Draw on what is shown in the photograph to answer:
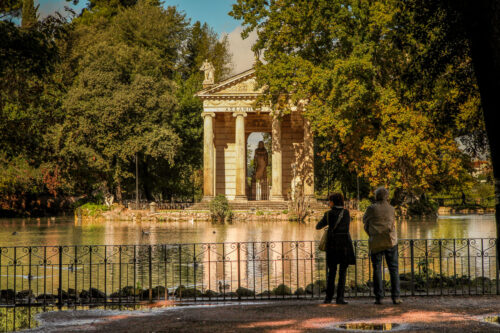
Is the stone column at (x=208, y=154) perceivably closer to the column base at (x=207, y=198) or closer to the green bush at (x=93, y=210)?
the column base at (x=207, y=198)

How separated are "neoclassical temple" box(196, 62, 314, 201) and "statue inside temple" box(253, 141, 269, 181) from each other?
0.76 metres

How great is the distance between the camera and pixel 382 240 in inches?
430

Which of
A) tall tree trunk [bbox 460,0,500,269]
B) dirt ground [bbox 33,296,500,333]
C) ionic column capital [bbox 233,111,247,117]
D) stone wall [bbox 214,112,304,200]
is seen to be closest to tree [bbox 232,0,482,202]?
ionic column capital [bbox 233,111,247,117]

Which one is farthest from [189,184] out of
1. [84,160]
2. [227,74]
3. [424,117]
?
[424,117]

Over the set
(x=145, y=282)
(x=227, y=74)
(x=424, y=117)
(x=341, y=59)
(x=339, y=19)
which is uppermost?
(x=227, y=74)

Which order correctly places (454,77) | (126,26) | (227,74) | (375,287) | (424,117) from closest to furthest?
1. (375,287)
2. (454,77)
3. (424,117)
4. (126,26)
5. (227,74)

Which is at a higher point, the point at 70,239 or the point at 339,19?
the point at 339,19

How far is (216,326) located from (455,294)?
5.07 meters

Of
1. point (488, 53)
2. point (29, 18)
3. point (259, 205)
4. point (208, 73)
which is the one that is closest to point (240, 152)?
point (259, 205)

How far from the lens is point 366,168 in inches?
1499

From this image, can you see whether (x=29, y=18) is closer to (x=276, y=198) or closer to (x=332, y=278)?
(x=276, y=198)

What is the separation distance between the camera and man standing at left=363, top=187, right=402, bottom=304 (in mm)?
10906

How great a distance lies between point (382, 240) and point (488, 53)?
440cm

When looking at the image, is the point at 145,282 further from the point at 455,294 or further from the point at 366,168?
the point at 366,168
